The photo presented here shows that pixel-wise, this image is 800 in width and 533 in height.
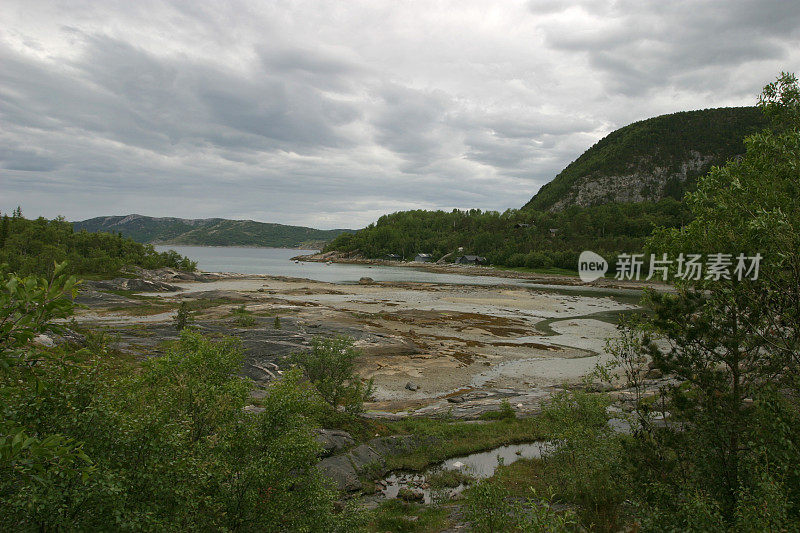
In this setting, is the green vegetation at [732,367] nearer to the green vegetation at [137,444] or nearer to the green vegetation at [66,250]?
the green vegetation at [137,444]

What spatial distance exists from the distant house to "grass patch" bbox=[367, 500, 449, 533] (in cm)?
16905

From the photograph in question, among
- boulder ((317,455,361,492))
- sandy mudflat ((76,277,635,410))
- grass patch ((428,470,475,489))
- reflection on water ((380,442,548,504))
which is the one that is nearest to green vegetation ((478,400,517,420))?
reflection on water ((380,442,548,504))

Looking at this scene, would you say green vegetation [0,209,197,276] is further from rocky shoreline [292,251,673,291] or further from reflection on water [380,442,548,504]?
rocky shoreline [292,251,673,291]

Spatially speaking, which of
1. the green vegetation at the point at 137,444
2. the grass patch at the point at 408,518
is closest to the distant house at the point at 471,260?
the grass patch at the point at 408,518

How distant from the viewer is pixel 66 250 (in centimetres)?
8519

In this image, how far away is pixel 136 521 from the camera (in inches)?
200

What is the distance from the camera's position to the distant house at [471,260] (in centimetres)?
17950

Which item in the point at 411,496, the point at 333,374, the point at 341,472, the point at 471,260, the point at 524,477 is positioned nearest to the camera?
the point at 411,496

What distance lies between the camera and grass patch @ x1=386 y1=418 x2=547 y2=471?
17.7 meters

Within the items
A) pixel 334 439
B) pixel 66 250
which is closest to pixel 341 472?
pixel 334 439

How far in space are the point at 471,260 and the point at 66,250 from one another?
14387 centimetres

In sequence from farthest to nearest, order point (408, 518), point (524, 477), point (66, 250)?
point (66, 250) < point (524, 477) < point (408, 518)

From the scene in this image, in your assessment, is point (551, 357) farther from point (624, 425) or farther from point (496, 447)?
point (496, 447)

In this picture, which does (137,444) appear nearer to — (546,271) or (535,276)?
(535,276)
